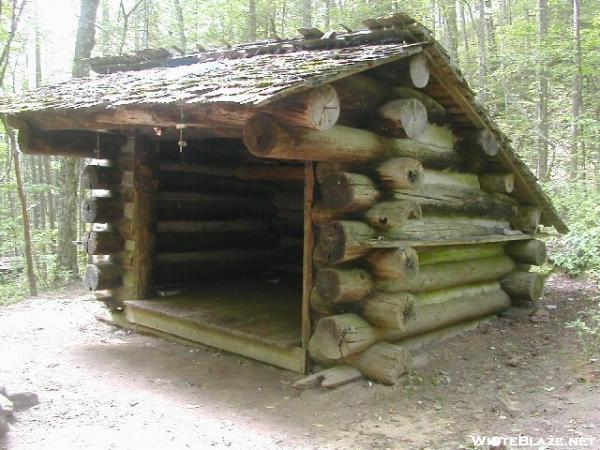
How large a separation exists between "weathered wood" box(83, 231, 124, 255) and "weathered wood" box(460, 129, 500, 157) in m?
5.11

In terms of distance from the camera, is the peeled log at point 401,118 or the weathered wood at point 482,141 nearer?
the peeled log at point 401,118

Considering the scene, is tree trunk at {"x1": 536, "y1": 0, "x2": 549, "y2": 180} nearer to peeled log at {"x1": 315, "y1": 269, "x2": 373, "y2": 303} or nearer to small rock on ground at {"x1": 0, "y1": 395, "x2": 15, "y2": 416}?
peeled log at {"x1": 315, "y1": 269, "x2": 373, "y2": 303}

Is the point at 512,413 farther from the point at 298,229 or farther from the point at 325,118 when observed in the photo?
the point at 298,229

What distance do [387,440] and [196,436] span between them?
1.56 m

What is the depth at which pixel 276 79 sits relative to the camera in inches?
165

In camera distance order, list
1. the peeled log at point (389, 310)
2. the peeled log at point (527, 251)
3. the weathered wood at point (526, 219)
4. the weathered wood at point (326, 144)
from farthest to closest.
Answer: the weathered wood at point (526, 219) < the peeled log at point (527, 251) < the peeled log at point (389, 310) < the weathered wood at point (326, 144)

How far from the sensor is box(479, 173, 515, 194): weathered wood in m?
7.38

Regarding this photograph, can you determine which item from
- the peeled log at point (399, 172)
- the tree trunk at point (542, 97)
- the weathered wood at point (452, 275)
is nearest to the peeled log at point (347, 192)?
the peeled log at point (399, 172)

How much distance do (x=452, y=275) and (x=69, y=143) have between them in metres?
5.51

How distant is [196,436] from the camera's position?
4242mm

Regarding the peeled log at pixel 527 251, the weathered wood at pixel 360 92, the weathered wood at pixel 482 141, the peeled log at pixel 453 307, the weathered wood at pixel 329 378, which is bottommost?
the weathered wood at pixel 329 378

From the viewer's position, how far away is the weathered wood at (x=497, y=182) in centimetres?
738

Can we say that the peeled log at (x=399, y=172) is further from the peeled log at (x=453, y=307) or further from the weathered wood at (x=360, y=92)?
the peeled log at (x=453, y=307)

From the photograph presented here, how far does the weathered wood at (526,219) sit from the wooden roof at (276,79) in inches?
12.6
